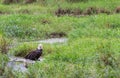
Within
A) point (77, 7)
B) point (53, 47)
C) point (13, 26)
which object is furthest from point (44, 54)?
point (77, 7)

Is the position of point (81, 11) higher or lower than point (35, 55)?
lower

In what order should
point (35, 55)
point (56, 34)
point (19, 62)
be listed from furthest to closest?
point (56, 34)
point (35, 55)
point (19, 62)

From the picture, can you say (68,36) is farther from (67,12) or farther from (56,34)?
(67,12)

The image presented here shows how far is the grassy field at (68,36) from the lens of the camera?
8805 mm

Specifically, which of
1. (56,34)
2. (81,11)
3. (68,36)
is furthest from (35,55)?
(81,11)

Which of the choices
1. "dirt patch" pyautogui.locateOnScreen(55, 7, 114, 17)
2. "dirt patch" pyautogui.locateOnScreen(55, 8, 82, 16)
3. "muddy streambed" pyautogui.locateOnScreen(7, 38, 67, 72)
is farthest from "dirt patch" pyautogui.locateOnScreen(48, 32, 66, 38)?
"dirt patch" pyautogui.locateOnScreen(55, 8, 82, 16)

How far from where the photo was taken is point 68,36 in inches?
634

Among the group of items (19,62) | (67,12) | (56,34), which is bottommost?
(67,12)

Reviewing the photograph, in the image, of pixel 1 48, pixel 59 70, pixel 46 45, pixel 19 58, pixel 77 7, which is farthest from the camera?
pixel 77 7

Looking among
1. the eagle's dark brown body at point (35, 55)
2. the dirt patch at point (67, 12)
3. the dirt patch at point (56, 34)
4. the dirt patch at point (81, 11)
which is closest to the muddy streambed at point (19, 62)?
the eagle's dark brown body at point (35, 55)

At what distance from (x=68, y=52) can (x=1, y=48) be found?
173 cm

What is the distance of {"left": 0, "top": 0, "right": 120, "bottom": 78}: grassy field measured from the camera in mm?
8805

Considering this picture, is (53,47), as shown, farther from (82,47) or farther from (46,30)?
(46,30)

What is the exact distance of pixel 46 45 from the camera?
565 inches
